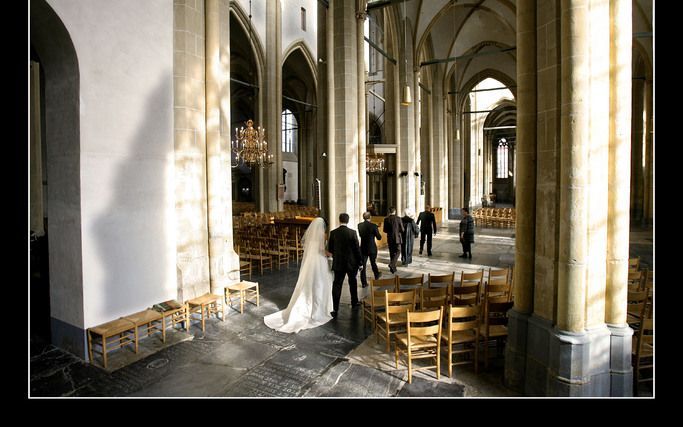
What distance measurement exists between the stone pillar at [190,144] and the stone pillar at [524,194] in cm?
479

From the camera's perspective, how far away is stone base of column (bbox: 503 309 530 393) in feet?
14.0

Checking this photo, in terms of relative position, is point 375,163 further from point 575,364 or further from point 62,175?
point 575,364

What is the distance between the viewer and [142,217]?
5.86m

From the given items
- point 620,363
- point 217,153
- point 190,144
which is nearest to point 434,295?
point 620,363

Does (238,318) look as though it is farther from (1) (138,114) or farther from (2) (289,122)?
(2) (289,122)

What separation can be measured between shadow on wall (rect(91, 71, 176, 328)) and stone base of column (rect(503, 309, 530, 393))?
4.90 m

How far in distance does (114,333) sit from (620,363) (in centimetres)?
561

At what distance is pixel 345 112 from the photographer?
38.1 feet

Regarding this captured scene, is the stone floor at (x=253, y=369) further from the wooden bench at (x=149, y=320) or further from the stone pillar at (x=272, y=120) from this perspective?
the stone pillar at (x=272, y=120)

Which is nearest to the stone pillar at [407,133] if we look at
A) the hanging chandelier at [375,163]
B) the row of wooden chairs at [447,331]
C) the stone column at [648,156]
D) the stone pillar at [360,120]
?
the hanging chandelier at [375,163]

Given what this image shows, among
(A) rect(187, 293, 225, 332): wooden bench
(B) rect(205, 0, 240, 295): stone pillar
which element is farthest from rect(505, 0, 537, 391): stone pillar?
(B) rect(205, 0, 240, 295): stone pillar

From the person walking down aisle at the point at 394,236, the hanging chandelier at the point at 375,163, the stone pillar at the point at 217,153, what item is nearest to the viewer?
the stone pillar at the point at 217,153

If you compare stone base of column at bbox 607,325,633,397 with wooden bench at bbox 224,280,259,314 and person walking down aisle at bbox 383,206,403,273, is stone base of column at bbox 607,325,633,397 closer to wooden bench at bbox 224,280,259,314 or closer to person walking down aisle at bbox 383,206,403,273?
wooden bench at bbox 224,280,259,314

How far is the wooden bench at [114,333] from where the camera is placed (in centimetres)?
491
